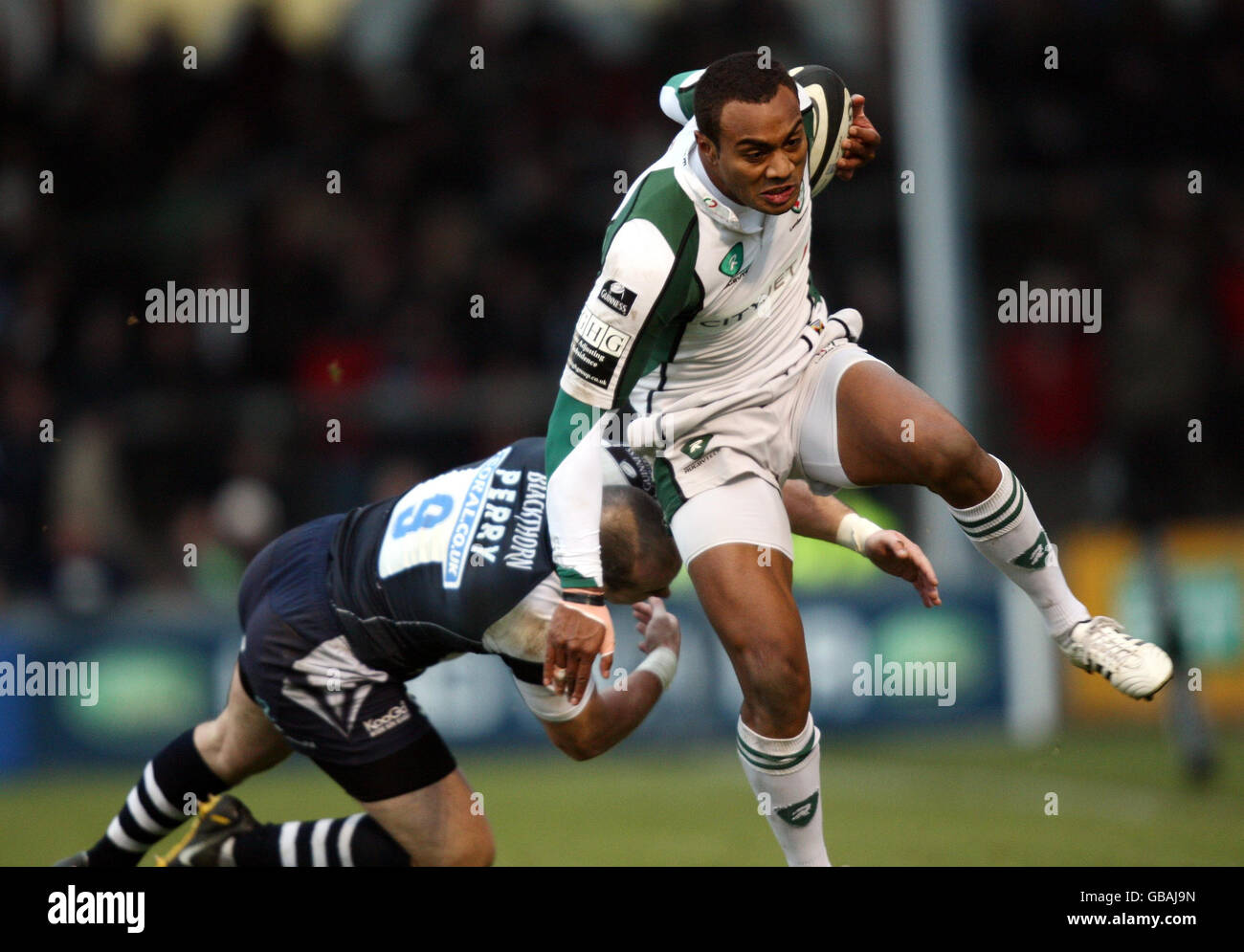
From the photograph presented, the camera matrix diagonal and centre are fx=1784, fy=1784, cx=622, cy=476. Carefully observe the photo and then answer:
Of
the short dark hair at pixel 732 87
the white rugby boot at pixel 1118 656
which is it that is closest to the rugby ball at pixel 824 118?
the short dark hair at pixel 732 87

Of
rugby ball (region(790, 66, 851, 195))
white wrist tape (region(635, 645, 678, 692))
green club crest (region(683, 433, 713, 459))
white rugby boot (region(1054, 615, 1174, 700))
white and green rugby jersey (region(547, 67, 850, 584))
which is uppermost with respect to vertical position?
rugby ball (region(790, 66, 851, 195))

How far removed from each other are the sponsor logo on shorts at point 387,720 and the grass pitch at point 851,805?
6.06 ft

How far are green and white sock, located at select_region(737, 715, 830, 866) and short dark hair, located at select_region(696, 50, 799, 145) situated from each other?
1804mm

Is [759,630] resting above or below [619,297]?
below

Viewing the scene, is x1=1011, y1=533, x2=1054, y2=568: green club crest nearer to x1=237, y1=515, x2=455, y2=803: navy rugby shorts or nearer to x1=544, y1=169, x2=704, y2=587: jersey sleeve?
x1=544, y1=169, x2=704, y2=587: jersey sleeve

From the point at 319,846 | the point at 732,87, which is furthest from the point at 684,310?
the point at 319,846

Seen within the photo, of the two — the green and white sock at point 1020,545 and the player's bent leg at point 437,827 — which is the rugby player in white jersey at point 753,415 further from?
the player's bent leg at point 437,827

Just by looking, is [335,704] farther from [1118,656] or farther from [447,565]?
[1118,656]

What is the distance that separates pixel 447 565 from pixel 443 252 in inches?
312

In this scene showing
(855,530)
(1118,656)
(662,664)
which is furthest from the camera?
(662,664)

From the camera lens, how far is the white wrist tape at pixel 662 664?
A: 231 inches

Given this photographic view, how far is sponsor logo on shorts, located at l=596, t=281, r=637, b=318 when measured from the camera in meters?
5.23

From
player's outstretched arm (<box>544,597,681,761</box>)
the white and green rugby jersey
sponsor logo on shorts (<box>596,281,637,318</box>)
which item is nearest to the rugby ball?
the white and green rugby jersey

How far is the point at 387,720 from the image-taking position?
5574mm
